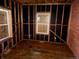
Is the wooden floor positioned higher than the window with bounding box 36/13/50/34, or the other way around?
the window with bounding box 36/13/50/34

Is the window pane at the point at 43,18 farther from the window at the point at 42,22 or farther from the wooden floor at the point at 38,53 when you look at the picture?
the wooden floor at the point at 38,53

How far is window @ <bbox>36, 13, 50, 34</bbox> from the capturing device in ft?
16.6

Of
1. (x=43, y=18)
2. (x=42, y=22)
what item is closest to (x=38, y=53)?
(x=42, y=22)

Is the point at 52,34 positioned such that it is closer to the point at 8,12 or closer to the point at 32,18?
the point at 32,18

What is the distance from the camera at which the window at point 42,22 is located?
5.07m

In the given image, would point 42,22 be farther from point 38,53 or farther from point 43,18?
point 38,53

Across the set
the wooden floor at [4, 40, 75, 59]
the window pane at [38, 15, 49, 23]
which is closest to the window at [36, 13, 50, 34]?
the window pane at [38, 15, 49, 23]

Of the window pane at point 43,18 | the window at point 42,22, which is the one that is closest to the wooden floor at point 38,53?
the window at point 42,22

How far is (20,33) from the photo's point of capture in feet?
17.4

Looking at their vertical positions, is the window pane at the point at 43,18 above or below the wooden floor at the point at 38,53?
above

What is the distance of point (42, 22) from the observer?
517cm

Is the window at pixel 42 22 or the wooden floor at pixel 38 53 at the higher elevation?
the window at pixel 42 22

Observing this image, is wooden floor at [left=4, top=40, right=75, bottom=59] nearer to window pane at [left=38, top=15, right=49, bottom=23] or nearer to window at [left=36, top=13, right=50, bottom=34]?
window at [left=36, top=13, right=50, bottom=34]

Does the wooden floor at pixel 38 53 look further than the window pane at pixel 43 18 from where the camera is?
No
